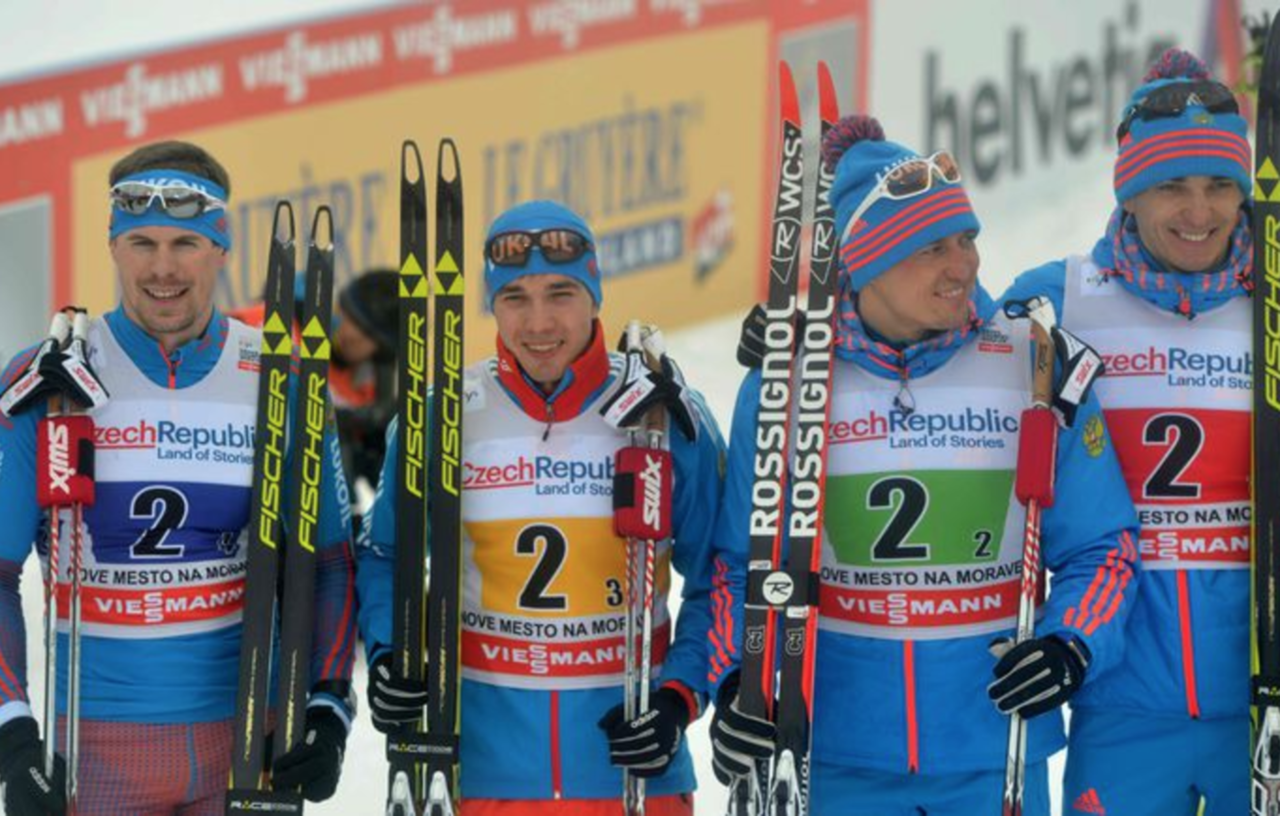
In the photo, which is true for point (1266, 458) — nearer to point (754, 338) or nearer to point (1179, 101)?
point (1179, 101)

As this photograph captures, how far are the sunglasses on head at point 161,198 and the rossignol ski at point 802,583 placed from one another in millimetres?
1196

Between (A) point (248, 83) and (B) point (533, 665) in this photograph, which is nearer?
(B) point (533, 665)

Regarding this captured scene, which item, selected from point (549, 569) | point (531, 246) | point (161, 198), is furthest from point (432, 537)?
point (161, 198)

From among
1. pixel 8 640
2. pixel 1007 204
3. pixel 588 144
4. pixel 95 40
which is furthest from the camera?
pixel 1007 204

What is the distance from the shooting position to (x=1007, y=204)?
1368 cm

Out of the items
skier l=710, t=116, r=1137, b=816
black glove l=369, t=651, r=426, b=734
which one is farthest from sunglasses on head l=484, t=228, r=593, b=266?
black glove l=369, t=651, r=426, b=734

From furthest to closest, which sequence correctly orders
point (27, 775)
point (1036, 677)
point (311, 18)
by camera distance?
point (311, 18)
point (27, 775)
point (1036, 677)

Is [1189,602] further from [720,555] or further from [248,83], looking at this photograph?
[248,83]

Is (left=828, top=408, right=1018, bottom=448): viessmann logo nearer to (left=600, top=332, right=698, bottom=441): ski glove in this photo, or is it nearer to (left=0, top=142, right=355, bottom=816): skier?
(left=600, top=332, right=698, bottom=441): ski glove

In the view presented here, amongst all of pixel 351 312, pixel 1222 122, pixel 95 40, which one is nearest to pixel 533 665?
pixel 1222 122

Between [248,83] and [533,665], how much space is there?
6.54 meters

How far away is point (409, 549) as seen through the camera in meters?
3.89

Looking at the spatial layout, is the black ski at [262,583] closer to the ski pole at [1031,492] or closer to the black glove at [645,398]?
the black glove at [645,398]

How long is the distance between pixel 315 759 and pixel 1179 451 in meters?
1.70
